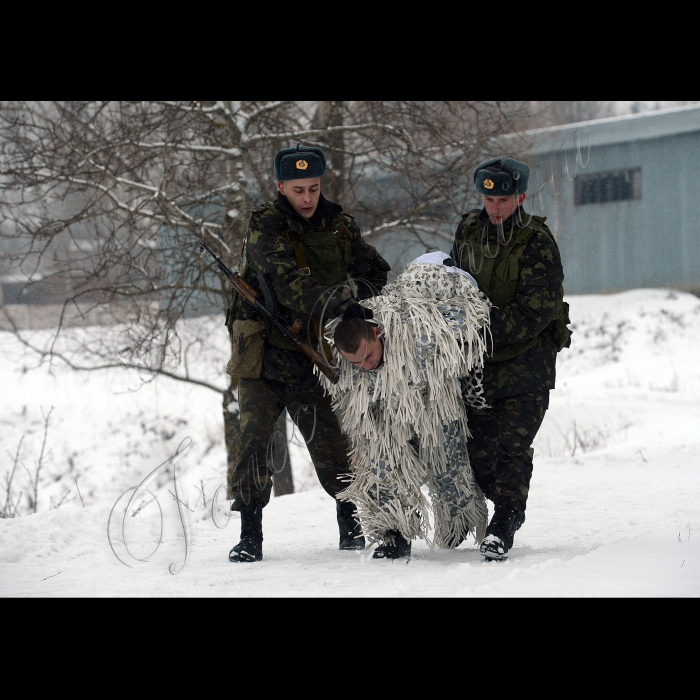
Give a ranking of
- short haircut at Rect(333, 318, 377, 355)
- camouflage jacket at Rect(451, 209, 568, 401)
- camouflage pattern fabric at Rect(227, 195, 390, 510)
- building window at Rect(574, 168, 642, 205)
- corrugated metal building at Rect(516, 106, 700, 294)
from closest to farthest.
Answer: short haircut at Rect(333, 318, 377, 355) < camouflage jacket at Rect(451, 209, 568, 401) < camouflage pattern fabric at Rect(227, 195, 390, 510) < corrugated metal building at Rect(516, 106, 700, 294) < building window at Rect(574, 168, 642, 205)

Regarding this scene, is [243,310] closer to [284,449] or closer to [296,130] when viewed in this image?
[296,130]

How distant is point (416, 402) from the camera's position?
133 inches

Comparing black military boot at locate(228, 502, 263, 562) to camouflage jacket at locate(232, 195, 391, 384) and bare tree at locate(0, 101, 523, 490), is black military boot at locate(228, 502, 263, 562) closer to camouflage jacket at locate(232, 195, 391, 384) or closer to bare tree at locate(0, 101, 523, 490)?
camouflage jacket at locate(232, 195, 391, 384)

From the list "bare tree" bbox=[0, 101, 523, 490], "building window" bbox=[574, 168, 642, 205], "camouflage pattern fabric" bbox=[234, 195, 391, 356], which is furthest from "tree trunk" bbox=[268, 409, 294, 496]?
"building window" bbox=[574, 168, 642, 205]

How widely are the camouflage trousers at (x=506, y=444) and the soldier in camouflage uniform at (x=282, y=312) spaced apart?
2.15 ft

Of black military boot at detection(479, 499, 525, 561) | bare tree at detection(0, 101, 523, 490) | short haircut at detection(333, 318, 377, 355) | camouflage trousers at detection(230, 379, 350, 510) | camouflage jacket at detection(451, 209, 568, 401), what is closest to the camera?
short haircut at detection(333, 318, 377, 355)

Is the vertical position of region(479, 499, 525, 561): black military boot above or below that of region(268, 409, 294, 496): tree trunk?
above

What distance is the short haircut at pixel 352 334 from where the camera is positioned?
3.26 m

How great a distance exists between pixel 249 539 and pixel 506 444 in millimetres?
1279

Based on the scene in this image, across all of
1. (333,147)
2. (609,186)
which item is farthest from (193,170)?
(609,186)

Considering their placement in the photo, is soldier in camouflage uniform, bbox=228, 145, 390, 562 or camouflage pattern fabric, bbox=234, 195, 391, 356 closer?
camouflage pattern fabric, bbox=234, 195, 391, 356

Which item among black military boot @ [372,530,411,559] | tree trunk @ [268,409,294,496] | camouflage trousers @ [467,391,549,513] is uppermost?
camouflage trousers @ [467,391,549,513]

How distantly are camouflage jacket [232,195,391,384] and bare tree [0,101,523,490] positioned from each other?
2674 mm

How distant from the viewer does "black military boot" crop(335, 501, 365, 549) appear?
4.02 metres
